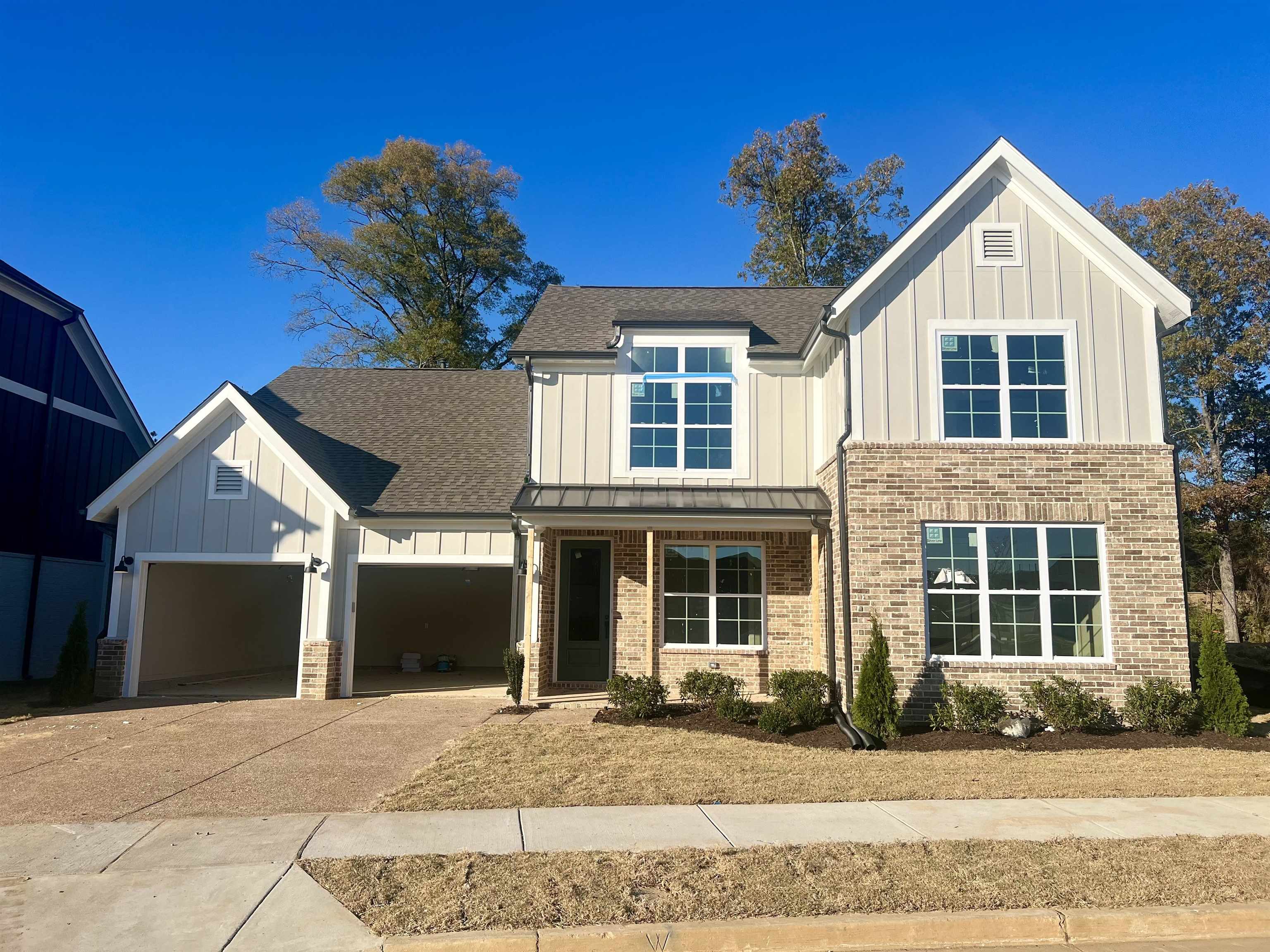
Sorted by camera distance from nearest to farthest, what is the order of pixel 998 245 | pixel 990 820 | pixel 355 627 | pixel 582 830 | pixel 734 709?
pixel 582 830, pixel 990 820, pixel 734 709, pixel 998 245, pixel 355 627

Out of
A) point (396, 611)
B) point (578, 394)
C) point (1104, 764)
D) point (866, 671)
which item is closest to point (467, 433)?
point (578, 394)

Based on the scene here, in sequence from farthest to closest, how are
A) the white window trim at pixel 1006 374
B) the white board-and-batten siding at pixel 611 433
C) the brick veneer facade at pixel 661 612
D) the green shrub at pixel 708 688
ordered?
the white board-and-batten siding at pixel 611 433 → the brick veneer facade at pixel 661 612 → the white window trim at pixel 1006 374 → the green shrub at pixel 708 688

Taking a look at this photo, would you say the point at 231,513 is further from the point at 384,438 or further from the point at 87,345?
the point at 87,345

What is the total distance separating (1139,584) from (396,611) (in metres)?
16.0

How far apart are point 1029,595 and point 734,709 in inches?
162

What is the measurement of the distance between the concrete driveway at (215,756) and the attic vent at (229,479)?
133 inches

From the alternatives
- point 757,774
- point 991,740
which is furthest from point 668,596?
point 757,774

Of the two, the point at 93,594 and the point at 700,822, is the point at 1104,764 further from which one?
the point at 93,594

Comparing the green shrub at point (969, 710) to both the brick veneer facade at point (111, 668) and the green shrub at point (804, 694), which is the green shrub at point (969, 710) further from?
the brick veneer facade at point (111, 668)

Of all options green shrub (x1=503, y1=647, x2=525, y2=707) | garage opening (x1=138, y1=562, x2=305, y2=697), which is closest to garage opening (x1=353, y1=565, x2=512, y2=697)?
garage opening (x1=138, y1=562, x2=305, y2=697)

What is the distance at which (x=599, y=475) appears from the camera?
14742 millimetres

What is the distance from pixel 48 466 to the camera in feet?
61.9

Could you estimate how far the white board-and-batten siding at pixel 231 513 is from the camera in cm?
1498

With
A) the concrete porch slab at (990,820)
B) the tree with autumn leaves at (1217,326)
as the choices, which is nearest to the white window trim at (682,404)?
the concrete porch slab at (990,820)
